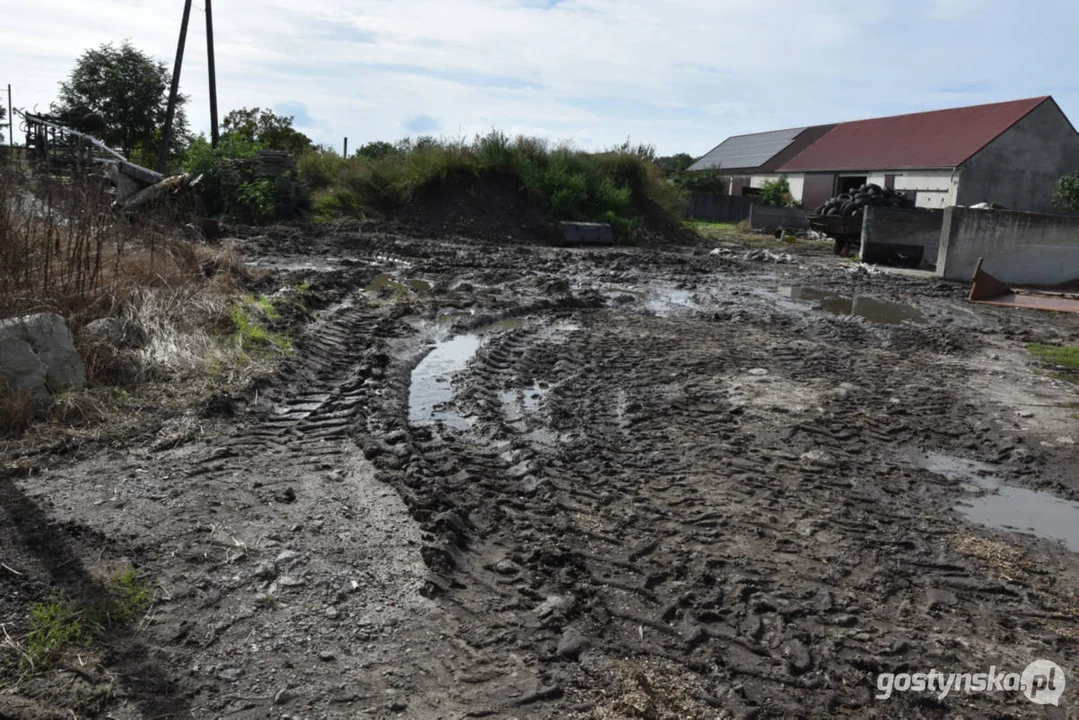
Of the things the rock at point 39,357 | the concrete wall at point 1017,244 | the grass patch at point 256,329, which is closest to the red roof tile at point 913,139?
the concrete wall at point 1017,244

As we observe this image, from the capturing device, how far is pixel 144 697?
10.1ft

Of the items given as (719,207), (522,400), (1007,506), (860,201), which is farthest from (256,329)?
(719,207)

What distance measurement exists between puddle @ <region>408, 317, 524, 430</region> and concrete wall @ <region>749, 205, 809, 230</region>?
2579cm

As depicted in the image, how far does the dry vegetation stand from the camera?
21.4 feet

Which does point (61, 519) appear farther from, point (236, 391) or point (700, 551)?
point (700, 551)

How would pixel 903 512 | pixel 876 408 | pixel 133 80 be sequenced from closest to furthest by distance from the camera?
pixel 903 512 → pixel 876 408 → pixel 133 80

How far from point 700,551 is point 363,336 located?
20.2ft

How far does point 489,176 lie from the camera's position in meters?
27.4

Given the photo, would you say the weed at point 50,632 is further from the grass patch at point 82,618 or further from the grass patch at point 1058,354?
the grass patch at point 1058,354

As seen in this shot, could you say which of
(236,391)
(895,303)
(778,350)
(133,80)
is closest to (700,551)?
(236,391)

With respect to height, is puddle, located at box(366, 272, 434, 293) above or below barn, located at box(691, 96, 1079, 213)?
below

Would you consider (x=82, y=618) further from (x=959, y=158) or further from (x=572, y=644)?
(x=959, y=158)

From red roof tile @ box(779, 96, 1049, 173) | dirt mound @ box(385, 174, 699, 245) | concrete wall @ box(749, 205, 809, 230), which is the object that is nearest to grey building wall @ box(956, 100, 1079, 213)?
red roof tile @ box(779, 96, 1049, 173)

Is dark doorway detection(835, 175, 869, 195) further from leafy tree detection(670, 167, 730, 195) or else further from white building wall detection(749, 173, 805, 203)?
leafy tree detection(670, 167, 730, 195)
